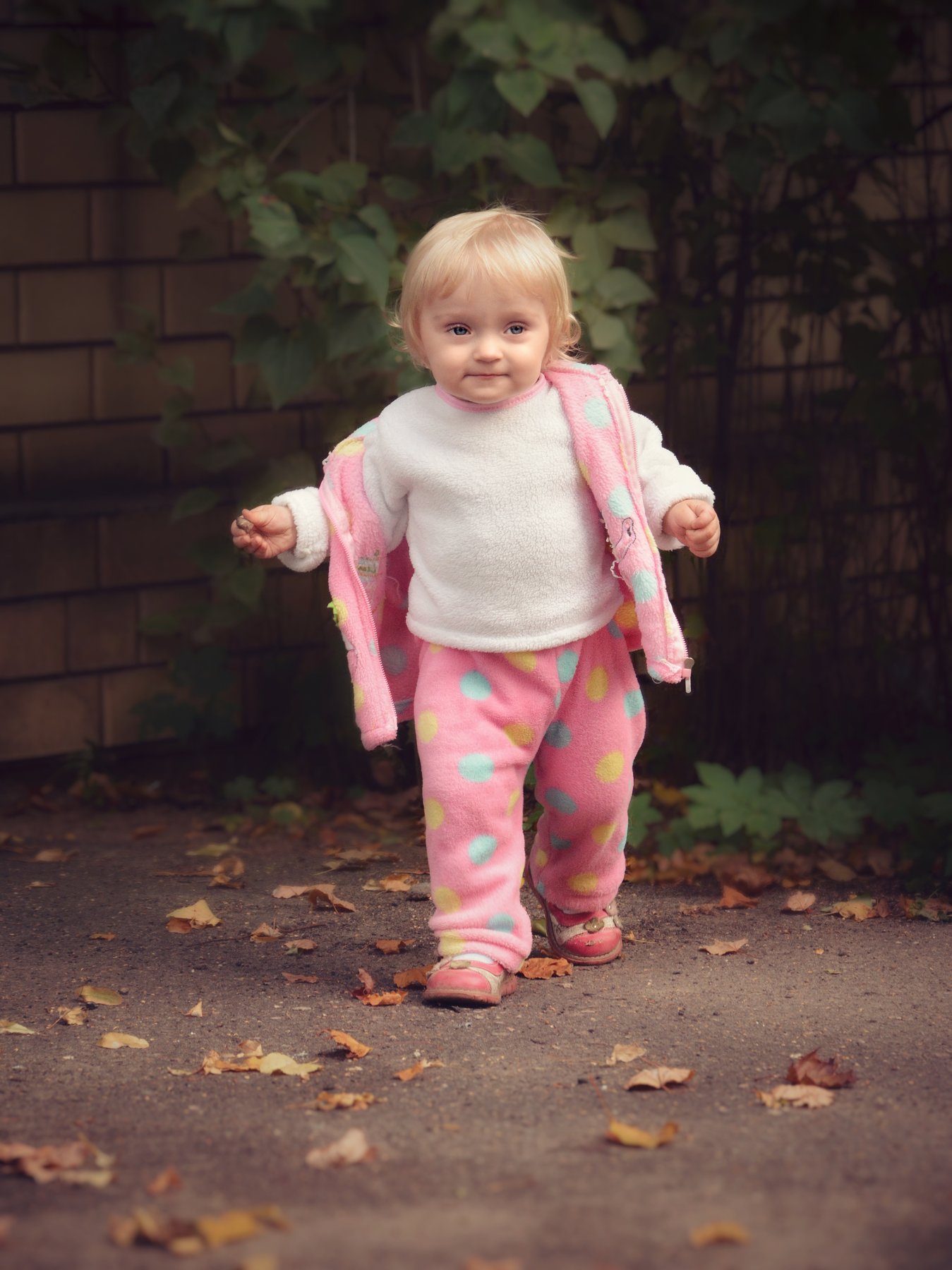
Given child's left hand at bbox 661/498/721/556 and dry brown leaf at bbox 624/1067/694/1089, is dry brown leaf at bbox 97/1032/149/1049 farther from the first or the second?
child's left hand at bbox 661/498/721/556

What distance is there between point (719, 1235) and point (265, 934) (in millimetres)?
1732

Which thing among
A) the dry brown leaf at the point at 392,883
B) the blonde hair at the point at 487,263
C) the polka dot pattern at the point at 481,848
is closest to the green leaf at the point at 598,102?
the blonde hair at the point at 487,263

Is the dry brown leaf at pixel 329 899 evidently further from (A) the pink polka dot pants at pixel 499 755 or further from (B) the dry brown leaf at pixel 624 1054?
(B) the dry brown leaf at pixel 624 1054

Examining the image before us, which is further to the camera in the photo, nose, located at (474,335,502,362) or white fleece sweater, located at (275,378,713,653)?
white fleece sweater, located at (275,378,713,653)

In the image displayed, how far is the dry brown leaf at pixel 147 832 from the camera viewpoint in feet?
14.8

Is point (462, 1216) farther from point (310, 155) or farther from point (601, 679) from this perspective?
point (310, 155)

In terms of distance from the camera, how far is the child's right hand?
298 centimetres

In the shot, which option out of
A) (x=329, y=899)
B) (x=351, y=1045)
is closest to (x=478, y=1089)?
(x=351, y=1045)

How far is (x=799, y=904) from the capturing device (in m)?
3.79

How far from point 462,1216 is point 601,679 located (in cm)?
128

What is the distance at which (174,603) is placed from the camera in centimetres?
488

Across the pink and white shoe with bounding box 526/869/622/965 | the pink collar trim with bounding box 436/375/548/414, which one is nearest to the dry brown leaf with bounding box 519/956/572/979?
the pink and white shoe with bounding box 526/869/622/965

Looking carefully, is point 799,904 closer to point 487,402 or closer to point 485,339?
point 487,402

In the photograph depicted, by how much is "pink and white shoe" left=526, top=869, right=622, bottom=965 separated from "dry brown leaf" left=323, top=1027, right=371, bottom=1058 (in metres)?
0.61
